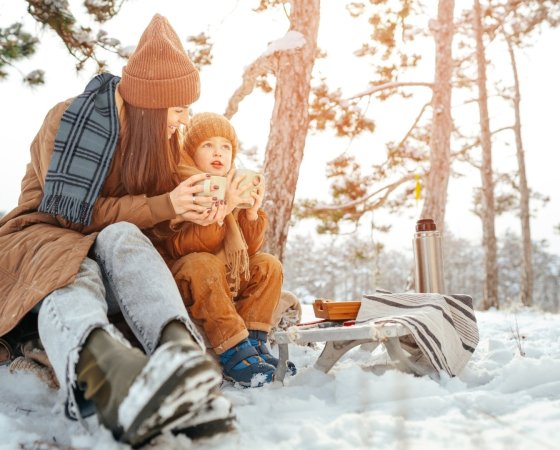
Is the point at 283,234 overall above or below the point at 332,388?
above

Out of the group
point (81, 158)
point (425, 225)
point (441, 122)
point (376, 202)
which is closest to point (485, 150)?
point (376, 202)

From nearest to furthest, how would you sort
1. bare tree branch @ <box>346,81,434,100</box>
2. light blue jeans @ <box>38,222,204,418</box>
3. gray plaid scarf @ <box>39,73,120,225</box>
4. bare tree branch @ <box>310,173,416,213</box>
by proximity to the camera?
light blue jeans @ <box>38,222,204,418</box>, gray plaid scarf @ <box>39,73,120,225</box>, bare tree branch @ <box>346,81,434,100</box>, bare tree branch @ <box>310,173,416,213</box>

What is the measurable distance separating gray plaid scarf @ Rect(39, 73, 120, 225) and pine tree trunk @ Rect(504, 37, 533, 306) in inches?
510

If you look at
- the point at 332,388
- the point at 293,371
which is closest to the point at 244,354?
the point at 293,371

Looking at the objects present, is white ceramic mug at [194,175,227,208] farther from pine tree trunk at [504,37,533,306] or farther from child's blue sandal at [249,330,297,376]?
pine tree trunk at [504,37,533,306]

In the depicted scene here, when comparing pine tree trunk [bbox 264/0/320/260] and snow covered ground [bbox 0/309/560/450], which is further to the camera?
pine tree trunk [bbox 264/0/320/260]

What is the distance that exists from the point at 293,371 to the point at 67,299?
1.10 metres

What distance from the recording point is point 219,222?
2248 mm

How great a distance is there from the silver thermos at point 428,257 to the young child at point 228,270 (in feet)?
3.59

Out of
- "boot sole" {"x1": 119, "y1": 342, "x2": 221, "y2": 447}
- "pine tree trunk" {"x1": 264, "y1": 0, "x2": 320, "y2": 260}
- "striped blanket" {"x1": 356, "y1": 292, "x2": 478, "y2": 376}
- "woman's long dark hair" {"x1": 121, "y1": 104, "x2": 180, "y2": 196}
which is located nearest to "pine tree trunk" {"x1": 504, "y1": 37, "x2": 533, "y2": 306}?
"pine tree trunk" {"x1": 264, "y1": 0, "x2": 320, "y2": 260}

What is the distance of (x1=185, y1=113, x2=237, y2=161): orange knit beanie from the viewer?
249cm

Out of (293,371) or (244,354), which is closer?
(244,354)

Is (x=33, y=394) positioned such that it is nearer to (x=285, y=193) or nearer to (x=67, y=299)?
(x=67, y=299)

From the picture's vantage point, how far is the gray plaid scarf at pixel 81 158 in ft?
6.27
